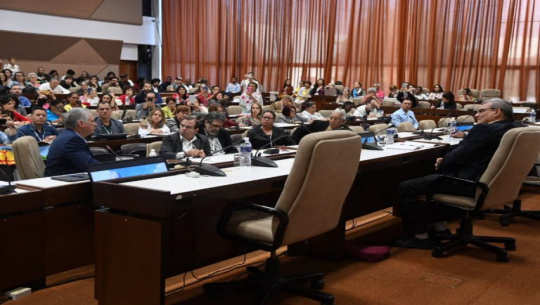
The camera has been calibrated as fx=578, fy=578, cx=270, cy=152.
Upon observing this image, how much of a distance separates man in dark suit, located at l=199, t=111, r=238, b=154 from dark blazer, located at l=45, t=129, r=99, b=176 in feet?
5.27

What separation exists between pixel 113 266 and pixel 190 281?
3.03 ft

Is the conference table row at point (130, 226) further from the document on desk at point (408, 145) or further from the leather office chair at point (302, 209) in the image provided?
the document on desk at point (408, 145)

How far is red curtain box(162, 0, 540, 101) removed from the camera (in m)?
15.5

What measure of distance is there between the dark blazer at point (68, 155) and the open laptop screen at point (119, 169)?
0.70 meters

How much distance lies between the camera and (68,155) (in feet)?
13.7

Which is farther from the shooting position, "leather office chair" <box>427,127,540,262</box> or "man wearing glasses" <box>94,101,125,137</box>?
"man wearing glasses" <box>94,101,125,137</box>

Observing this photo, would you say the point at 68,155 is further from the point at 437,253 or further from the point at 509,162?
the point at 509,162

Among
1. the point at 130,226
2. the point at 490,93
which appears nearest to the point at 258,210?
the point at 130,226

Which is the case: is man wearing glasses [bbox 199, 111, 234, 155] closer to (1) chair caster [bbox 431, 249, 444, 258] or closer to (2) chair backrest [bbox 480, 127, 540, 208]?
(1) chair caster [bbox 431, 249, 444, 258]

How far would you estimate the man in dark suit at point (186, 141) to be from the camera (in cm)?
516

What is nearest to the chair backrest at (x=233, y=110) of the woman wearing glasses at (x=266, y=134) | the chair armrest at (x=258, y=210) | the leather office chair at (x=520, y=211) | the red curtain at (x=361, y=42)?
the woman wearing glasses at (x=266, y=134)

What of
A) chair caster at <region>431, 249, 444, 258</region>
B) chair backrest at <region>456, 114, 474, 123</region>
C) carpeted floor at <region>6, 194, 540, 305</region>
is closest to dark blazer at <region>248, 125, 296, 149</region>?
carpeted floor at <region>6, 194, 540, 305</region>

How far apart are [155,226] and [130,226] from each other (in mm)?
→ 178

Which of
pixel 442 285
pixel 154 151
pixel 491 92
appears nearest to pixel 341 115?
pixel 154 151
